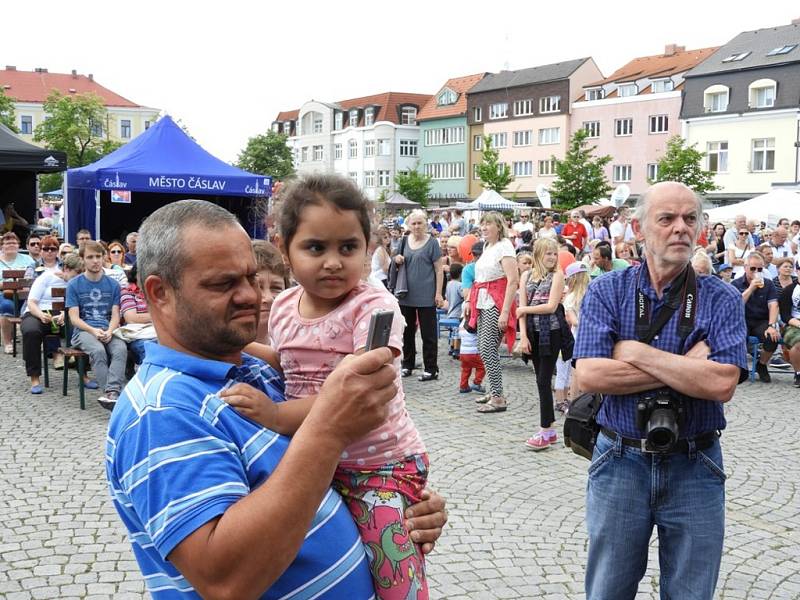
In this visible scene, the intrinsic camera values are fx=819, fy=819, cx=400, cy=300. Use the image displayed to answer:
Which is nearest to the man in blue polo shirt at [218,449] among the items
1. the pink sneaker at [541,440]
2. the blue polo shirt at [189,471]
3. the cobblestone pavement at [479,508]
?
the blue polo shirt at [189,471]

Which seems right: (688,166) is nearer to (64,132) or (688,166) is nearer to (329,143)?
(64,132)

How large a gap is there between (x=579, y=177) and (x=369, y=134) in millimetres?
36199

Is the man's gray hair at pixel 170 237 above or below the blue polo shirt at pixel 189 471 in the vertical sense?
above

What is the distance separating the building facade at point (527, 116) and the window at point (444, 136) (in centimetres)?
186

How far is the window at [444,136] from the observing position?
7525 cm

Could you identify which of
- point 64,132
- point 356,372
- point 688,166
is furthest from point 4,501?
point 64,132

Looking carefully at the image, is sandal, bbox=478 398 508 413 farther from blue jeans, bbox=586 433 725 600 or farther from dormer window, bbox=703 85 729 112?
dormer window, bbox=703 85 729 112

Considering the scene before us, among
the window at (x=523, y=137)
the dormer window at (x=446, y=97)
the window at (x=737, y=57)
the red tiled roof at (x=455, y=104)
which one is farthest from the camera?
the dormer window at (x=446, y=97)

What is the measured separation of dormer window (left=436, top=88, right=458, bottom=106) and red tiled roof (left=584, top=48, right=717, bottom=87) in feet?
53.6

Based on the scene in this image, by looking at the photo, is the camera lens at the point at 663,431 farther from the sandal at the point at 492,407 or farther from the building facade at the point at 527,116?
the building facade at the point at 527,116

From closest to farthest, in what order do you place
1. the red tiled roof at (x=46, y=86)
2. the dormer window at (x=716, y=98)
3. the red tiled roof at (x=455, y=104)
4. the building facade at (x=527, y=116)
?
the dormer window at (x=716, y=98)
the building facade at (x=527, y=116)
the red tiled roof at (x=455, y=104)
the red tiled roof at (x=46, y=86)

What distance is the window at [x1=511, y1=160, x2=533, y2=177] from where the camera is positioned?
67.4 m

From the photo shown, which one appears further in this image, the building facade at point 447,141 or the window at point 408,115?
the window at point 408,115

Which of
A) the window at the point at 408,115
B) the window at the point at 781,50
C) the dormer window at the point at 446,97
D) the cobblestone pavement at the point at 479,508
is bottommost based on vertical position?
the cobblestone pavement at the point at 479,508
